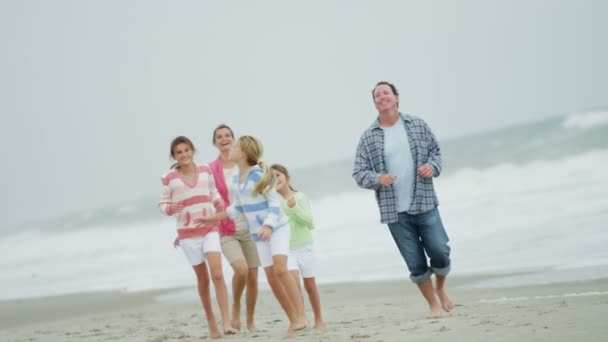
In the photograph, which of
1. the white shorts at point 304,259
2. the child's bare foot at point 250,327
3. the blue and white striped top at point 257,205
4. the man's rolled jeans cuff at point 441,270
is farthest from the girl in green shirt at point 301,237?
the man's rolled jeans cuff at point 441,270

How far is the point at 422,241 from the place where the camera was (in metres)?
6.09

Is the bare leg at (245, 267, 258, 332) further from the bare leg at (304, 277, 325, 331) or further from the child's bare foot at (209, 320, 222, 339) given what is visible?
the bare leg at (304, 277, 325, 331)

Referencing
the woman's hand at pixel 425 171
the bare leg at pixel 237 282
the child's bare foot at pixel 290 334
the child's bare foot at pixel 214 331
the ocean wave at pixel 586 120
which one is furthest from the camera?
the ocean wave at pixel 586 120

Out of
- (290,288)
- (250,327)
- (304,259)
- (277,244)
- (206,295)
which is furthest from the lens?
(250,327)

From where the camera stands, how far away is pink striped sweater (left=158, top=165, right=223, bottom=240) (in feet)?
21.0

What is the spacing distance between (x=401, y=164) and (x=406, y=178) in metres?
0.11

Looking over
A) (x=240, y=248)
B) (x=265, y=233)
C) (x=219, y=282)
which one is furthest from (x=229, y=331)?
(x=265, y=233)

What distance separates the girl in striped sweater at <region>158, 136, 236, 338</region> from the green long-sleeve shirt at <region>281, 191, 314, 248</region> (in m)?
0.58

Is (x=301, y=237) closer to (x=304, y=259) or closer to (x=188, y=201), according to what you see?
(x=304, y=259)

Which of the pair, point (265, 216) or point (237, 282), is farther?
point (237, 282)

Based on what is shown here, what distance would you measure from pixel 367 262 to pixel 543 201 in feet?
17.6

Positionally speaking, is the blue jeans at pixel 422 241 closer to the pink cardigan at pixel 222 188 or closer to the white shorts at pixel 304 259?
the white shorts at pixel 304 259

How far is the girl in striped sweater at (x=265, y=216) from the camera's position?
593 cm

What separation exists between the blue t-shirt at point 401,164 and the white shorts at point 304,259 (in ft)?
2.70
